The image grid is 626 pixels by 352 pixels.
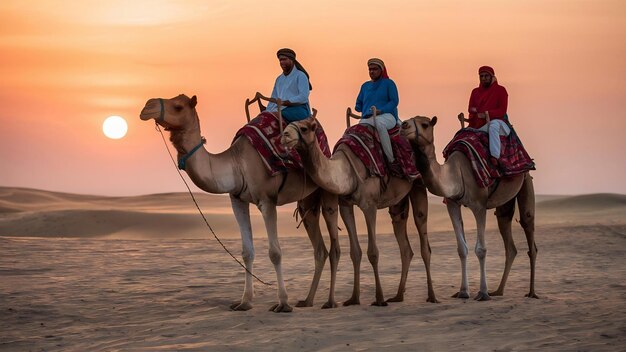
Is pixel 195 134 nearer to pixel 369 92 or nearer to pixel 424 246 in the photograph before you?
pixel 369 92

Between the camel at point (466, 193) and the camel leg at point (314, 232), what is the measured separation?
4.60ft

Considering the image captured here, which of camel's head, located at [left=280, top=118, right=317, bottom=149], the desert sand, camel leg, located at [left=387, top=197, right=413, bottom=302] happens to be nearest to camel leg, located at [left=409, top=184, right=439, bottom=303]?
camel leg, located at [left=387, top=197, right=413, bottom=302]

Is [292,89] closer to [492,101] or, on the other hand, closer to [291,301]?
[291,301]

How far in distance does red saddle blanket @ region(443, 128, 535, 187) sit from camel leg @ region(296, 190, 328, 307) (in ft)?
6.28

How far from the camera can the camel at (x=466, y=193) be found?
11.4 m

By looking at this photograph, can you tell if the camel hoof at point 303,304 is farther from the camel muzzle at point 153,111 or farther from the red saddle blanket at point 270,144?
the camel muzzle at point 153,111

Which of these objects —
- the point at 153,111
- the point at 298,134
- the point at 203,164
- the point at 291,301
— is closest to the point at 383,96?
the point at 298,134

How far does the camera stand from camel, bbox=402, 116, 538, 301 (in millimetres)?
11375

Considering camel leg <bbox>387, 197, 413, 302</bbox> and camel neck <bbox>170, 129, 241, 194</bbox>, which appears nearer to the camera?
camel neck <bbox>170, 129, 241, 194</bbox>

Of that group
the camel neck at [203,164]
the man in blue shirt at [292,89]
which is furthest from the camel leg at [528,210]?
the camel neck at [203,164]

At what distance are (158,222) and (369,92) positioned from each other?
20987 millimetres

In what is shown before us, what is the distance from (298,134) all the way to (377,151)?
191 cm

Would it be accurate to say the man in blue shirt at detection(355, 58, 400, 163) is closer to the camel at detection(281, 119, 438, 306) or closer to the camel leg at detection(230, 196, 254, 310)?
the camel at detection(281, 119, 438, 306)

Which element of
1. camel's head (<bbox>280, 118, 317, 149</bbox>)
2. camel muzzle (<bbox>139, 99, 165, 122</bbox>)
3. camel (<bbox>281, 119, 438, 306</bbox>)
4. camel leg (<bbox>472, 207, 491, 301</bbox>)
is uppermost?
camel muzzle (<bbox>139, 99, 165, 122</bbox>)
